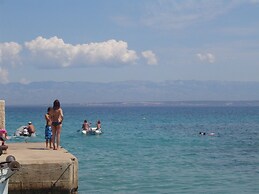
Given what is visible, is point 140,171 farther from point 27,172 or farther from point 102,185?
point 27,172

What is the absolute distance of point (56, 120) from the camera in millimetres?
16578

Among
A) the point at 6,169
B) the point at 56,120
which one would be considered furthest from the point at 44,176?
the point at 56,120

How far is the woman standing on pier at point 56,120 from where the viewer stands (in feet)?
53.6

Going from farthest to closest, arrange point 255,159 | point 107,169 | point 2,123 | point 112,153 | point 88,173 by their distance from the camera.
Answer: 1. point 112,153
2. point 255,159
3. point 107,169
4. point 88,173
5. point 2,123

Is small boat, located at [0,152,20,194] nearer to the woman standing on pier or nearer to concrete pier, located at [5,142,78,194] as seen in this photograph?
concrete pier, located at [5,142,78,194]

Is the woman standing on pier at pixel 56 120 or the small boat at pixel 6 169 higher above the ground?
the woman standing on pier at pixel 56 120

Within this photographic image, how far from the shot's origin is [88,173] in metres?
21.2

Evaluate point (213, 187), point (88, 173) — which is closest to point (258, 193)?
point (213, 187)

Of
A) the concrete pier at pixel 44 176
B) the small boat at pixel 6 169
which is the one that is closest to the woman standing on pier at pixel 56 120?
the concrete pier at pixel 44 176

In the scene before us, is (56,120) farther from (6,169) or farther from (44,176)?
(6,169)

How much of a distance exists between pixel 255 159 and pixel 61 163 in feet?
55.7

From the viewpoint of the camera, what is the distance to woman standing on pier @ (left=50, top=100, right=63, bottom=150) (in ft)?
53.6

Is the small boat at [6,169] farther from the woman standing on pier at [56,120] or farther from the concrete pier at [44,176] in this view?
the woman standing on pier at [56,120]

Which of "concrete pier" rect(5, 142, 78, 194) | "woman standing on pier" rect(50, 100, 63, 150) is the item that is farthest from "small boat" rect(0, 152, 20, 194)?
"woman standing on pier" rect(50, 100, 63, 150)
